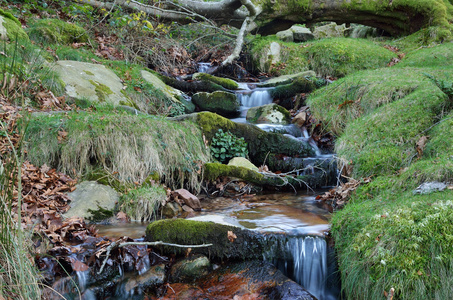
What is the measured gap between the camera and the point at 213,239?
3.82m

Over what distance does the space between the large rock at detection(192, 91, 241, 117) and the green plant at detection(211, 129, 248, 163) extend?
2122 mm

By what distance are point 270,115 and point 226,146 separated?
2137 millimetres

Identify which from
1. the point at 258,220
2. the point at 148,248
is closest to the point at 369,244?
the point at 258,220

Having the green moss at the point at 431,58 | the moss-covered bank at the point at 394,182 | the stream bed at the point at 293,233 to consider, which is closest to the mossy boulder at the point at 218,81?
the moss-covered bank at the point at 394,182

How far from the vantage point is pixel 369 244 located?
3.04 metres

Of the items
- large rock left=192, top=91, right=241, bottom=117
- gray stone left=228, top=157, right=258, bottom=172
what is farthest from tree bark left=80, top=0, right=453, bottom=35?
gray stone left=228, top=157, right=258, bottom=172

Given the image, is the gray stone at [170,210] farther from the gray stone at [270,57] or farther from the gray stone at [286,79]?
the gray stone at [270,57]

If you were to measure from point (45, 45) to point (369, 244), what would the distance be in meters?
8.40

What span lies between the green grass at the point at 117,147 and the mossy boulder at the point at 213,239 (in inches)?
67.0

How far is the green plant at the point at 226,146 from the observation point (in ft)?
21.9

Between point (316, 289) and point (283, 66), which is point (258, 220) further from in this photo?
point (283, 66)

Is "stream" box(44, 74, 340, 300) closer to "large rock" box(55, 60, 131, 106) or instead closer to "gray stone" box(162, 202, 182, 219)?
"gray stone" box(162, 202, 182, 219)

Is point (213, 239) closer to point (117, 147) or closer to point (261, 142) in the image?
point (117, 147)

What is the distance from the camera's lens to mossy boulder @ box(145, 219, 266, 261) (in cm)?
381
